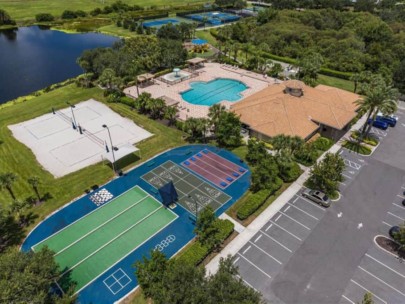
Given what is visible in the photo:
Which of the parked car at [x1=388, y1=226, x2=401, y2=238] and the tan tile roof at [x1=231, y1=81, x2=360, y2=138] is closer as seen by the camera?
the parked car at [x1=388, y1=226, x2=401, y2=238]

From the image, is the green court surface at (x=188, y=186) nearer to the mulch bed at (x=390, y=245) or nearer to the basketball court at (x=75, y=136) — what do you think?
the basketball court at (x=75, y=136)

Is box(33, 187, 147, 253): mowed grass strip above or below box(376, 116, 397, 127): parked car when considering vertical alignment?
below

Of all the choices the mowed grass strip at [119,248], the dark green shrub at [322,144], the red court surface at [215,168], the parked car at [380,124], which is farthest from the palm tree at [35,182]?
the parked car at [380,124]

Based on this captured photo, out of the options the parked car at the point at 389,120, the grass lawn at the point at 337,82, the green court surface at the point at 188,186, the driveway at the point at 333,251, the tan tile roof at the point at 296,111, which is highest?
the tan tile roof at the point at 296,111

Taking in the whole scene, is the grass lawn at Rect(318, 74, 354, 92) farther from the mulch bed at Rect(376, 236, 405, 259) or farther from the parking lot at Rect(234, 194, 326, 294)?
the mulch bed at Rect(376, 236, 405, 259)

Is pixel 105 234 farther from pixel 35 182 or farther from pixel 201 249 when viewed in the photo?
pixel 201 249

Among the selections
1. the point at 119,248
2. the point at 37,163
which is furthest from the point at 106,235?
the point at 37,163

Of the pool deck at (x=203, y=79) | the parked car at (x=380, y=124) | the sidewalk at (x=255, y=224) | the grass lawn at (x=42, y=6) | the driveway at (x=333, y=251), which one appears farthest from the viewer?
the grass lawn at (x=42, y=6)

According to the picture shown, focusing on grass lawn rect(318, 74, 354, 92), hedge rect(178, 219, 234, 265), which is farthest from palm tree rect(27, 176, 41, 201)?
grass lawn rect(318, 74, 354, 92)
